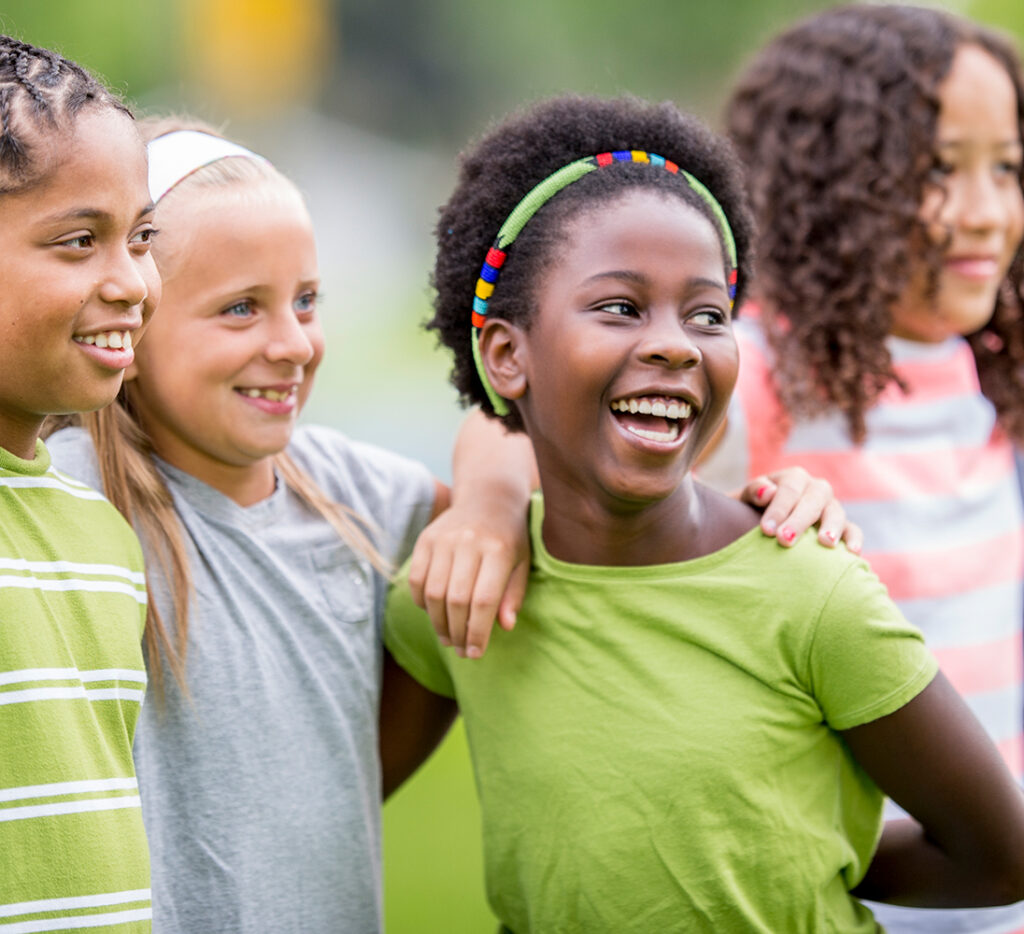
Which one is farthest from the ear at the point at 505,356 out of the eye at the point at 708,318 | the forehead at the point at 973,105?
the forehead at the point at 973,105

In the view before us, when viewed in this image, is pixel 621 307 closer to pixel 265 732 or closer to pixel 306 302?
pixel 306 302

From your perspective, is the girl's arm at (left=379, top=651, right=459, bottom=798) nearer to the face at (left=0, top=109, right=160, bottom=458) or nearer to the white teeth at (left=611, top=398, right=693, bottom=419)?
the white teeth at (left=611, top=398, right=693, bottom=419)

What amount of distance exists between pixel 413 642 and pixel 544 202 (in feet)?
2.58

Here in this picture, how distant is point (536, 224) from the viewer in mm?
2076

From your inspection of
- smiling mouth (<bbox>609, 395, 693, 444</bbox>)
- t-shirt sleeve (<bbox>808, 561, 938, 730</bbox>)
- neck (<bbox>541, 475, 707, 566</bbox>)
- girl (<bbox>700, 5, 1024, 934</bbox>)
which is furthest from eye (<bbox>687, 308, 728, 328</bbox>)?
girl (<bbox>700, 5, 1024, 934</bbox>)

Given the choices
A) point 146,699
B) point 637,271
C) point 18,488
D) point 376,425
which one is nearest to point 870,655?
point 637,271

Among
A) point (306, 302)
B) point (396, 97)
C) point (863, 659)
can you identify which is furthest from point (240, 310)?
point (396, 97)

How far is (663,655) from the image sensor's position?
1.97 m

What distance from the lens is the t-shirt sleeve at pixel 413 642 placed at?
2.26 meters

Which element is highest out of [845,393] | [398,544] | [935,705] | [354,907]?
[845,393]

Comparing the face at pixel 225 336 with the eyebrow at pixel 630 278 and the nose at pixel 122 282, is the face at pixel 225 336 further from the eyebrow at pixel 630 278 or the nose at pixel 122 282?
the eyebrow at pixel 630 278

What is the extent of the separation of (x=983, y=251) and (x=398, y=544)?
1391mm

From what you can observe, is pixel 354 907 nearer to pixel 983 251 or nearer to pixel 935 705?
pixel 935 705

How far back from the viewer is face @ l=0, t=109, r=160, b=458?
1642mm
